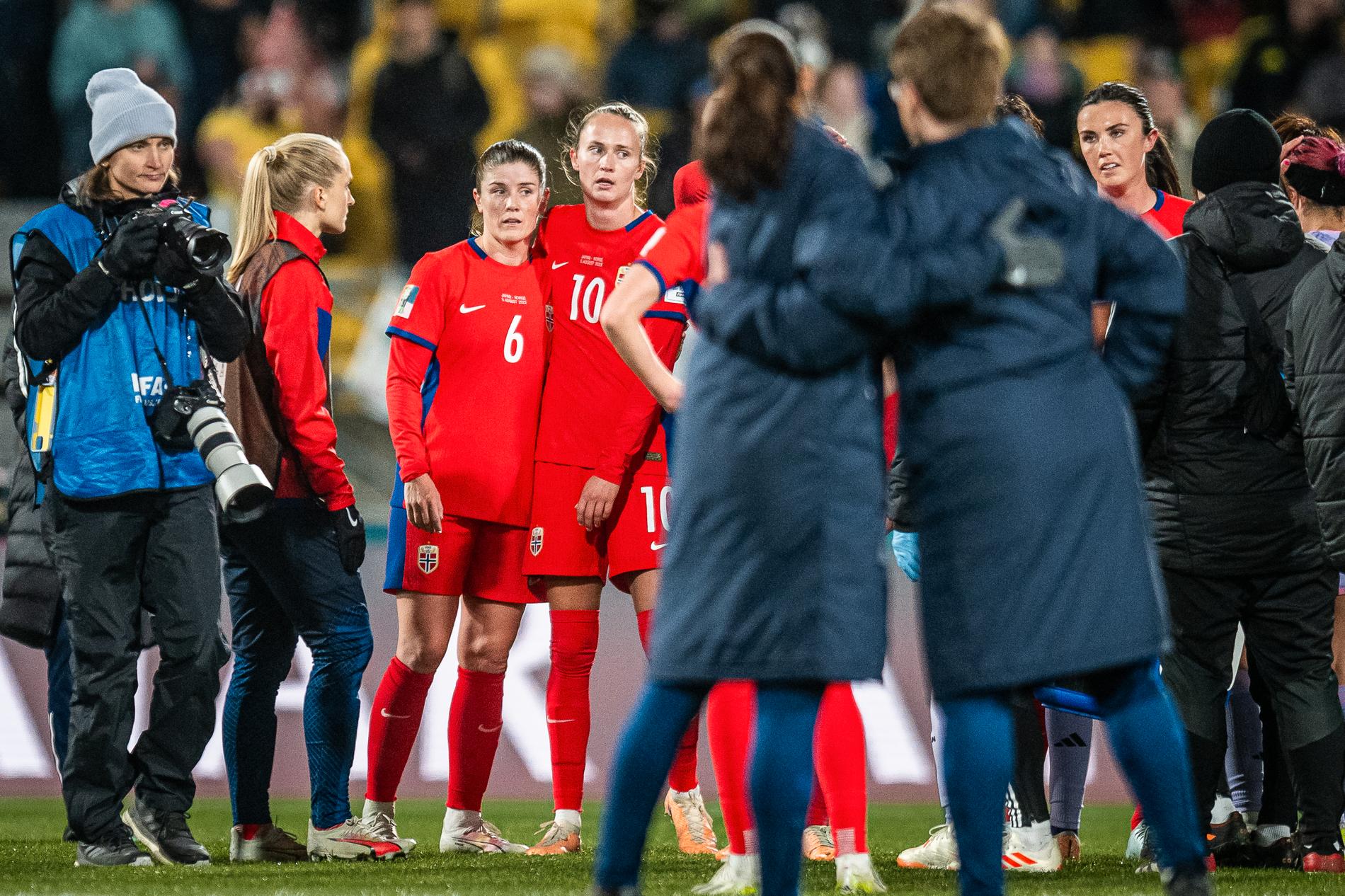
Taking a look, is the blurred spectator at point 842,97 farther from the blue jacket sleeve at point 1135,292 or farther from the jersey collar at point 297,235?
the blue jacket sleeve at point 1135,292

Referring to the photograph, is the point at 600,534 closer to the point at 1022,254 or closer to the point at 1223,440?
the point at 1223,440

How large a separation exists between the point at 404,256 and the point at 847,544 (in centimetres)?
740

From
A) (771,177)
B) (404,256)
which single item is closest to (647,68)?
(404,256)

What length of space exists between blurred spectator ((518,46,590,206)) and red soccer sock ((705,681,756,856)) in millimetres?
6522

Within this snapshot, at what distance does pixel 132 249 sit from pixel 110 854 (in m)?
1.67

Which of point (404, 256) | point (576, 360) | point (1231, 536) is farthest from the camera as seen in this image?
point (404, 256)

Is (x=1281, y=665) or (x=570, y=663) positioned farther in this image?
(x=570, y=663)

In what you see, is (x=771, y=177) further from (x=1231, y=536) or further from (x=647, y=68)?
(x=647, y=68)

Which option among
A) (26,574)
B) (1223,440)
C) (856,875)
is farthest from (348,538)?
(1223,440)

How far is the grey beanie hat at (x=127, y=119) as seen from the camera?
4793mm


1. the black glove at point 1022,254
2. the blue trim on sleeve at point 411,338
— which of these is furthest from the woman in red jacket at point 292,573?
the black glove at point 1022,254

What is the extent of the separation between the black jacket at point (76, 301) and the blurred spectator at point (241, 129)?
5391mm

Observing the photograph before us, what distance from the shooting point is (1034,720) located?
15.4 feet

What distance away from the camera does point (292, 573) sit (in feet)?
16.1
